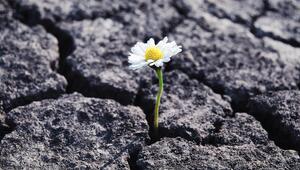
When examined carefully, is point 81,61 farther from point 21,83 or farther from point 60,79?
point 21,83

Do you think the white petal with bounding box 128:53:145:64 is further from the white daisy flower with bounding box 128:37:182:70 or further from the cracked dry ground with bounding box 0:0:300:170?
the cracked dry ground with bounding box 0:0:300:170

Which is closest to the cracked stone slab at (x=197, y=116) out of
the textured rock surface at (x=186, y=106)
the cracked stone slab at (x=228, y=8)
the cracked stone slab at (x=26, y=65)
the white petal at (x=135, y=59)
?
the textured rock surface at (x=186, y=106)

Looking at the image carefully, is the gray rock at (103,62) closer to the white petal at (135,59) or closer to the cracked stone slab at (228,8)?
the white petal at (135,59)

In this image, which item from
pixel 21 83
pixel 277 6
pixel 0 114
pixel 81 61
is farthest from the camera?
pixel 277 6

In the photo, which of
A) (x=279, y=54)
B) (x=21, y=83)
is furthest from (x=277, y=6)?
(x=21, y=83)

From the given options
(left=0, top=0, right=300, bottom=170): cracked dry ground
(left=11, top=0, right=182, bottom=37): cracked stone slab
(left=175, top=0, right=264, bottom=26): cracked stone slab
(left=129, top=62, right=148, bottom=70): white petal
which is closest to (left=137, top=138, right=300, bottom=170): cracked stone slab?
(left=0, top=0, right=300, bottom=170): cracked dry ground

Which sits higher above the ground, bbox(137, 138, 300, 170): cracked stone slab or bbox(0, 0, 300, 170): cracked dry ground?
bbox(0, 0, 300, 170): cracked dry ground
